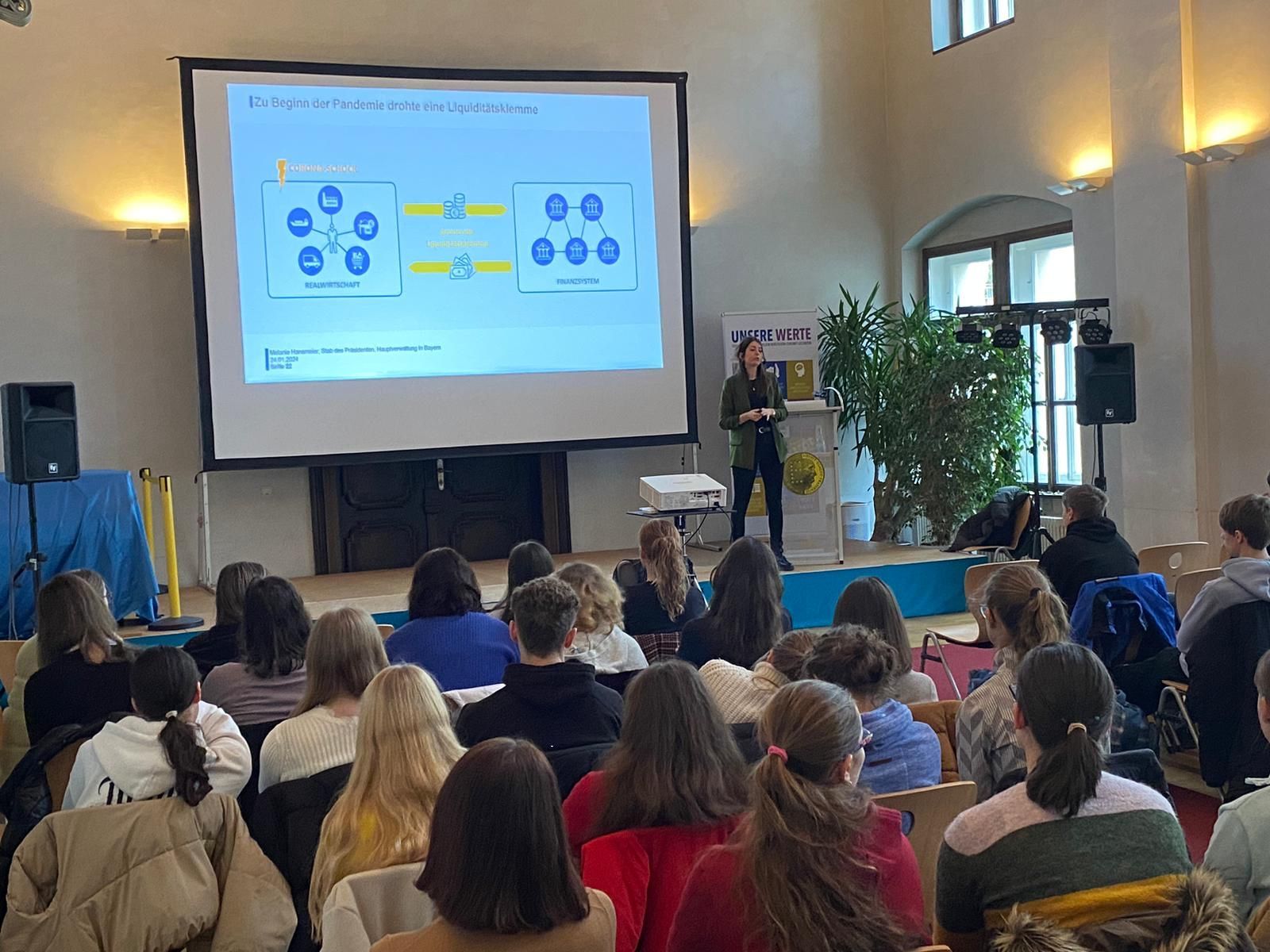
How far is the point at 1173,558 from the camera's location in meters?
5.44

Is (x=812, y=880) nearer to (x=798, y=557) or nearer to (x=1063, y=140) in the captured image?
(x=798, y=557)

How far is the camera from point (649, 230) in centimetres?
862

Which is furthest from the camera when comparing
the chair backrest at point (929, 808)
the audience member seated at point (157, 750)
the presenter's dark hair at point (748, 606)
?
the presenter's dark hair at point (748, 606)

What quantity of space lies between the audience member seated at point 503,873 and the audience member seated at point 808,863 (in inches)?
7.4

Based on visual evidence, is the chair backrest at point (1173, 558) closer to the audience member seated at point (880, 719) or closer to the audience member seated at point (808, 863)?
the audience member seated at point (880, 719)

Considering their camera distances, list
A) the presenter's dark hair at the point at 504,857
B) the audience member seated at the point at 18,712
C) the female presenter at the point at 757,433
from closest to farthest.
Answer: the presenter's dark hair at the point at 504,857 < the audience member seated at the point at 18,712 < the female presenter at the point at 757,433

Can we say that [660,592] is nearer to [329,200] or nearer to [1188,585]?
[1188,585]

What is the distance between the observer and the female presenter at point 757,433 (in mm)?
7590

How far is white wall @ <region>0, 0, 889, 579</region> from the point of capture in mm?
7801

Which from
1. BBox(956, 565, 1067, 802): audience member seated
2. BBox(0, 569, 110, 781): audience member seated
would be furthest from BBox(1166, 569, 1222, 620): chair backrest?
BBox(0, 569, 110, 781): audience member seated

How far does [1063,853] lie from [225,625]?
274cm

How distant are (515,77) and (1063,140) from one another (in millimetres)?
3589

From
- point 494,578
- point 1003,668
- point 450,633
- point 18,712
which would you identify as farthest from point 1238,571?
point 494,578

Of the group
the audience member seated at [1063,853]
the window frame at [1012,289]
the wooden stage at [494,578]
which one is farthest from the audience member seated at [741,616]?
the window frame at [1012,289]
